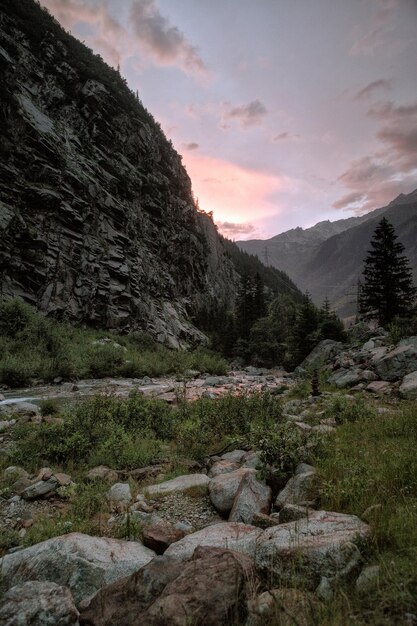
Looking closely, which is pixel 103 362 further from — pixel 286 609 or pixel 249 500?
pixel 286 609

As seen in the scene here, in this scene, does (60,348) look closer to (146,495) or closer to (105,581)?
(146,495)

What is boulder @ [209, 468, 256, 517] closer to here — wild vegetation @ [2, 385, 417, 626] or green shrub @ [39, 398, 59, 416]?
wild vegetation @ [2, 385, 417, 626]

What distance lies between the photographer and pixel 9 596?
2332mm

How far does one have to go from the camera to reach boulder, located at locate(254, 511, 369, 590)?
2.35 metres

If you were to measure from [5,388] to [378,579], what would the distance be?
16488mm

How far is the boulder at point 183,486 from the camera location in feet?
16.3

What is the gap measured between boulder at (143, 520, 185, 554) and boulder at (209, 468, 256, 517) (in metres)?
0.77

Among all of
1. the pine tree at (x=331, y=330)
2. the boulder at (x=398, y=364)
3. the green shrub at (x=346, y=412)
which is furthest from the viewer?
the pine tree at (x=331, y=330)

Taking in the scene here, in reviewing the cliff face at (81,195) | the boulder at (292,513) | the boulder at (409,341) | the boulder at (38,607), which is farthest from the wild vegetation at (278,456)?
the cliff face at (81,195)

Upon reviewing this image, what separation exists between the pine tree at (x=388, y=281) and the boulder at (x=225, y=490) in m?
22.6

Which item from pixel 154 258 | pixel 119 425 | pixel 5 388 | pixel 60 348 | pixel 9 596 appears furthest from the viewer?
pixel 154 258

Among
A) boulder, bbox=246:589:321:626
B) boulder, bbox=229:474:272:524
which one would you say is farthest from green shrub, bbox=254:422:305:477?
boulder, bbox=246:589:321:626

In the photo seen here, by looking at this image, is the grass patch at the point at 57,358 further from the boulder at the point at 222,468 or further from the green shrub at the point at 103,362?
the boulder at the point at 222,468

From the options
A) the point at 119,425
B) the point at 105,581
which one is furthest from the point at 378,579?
the point at 119,425
